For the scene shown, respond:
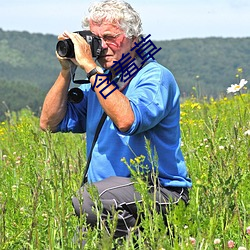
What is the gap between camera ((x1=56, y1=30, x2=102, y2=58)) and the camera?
3.36 m

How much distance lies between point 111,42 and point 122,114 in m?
0.50

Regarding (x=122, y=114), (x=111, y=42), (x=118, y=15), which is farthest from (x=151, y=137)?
(x=118, y=15)

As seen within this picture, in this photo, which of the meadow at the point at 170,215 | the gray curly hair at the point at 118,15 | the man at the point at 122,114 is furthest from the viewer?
the gray curly hair at the point at 118,15

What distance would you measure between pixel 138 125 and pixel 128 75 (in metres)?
0.43

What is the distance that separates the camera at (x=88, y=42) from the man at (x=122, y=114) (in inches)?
1.3

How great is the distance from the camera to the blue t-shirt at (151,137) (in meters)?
3.29

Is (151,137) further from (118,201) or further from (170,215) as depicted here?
(170,215)

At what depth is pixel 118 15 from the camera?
137 inches

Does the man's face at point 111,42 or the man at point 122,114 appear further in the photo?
the man's face at point 111,42

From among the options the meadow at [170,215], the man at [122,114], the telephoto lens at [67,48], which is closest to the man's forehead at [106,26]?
the man at [122,114]

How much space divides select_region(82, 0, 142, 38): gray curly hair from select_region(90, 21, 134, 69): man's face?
0.03m

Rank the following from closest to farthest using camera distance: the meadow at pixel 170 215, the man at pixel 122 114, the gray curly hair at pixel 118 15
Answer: the meadow at pixel 170 215 → the man at pixel 122 114 → the gray curly hair at pixel 118 15

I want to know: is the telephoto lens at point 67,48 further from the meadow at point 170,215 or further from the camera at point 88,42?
the meadow at point 170,215

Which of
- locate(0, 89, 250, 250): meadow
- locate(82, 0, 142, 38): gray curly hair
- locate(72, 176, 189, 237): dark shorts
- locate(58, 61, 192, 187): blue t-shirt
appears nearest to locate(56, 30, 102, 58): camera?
locate(82, 0, 142, 38): gray curly hair
